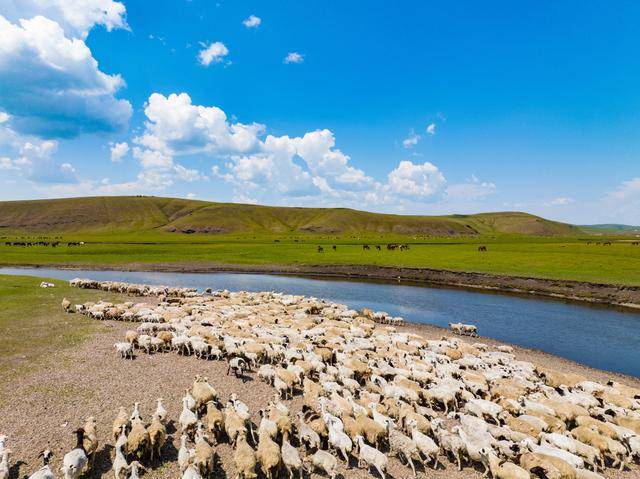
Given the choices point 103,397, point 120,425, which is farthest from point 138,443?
point 103,397

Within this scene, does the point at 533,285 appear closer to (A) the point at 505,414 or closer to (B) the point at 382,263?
(B) the point at 382,263

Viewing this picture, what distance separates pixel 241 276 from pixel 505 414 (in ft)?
175

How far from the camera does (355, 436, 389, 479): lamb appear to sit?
35.7 ft

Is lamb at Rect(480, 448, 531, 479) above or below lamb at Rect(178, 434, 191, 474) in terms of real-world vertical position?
below

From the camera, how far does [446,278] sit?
57.5 meters

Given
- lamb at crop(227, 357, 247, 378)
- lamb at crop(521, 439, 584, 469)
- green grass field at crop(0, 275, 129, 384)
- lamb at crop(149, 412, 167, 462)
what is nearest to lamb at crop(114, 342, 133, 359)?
green grass field at crop(0, 275, 129, 384)

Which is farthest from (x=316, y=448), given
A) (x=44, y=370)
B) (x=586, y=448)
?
(x=44, y=370)

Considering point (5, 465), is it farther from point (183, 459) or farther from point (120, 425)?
point (183, 459)

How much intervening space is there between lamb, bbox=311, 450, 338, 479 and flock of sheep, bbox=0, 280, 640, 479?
30mm

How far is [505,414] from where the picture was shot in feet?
46.8

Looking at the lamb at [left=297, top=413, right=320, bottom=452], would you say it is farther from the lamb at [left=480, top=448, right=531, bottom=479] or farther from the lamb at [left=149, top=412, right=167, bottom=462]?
the lamb at [left=480, top=448, right=531, bottom=479]

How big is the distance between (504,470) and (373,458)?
3.78 m

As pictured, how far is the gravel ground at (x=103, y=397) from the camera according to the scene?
1126 cm

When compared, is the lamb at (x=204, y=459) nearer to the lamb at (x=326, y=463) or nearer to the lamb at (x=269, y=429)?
the lamb at (x=269, y=429)
